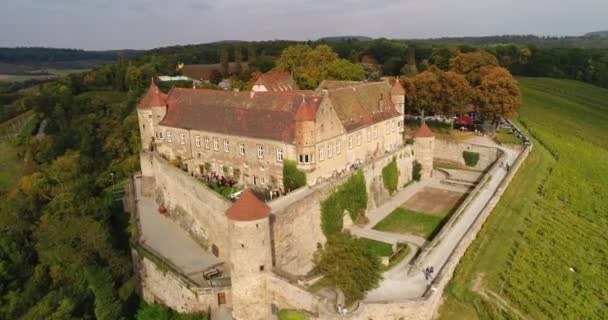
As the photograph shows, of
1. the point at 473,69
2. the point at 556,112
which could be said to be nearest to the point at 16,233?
the point at 473,69

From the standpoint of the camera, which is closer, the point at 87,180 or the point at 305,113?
the point at 305,113

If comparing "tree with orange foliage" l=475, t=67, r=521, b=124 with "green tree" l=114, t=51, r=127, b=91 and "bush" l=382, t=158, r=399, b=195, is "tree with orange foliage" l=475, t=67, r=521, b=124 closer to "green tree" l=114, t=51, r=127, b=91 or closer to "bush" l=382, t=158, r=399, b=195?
"bush" l=382, t=158, r=399, b=195

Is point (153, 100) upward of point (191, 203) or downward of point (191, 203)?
upward

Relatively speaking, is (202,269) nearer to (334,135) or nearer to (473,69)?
(334,135)

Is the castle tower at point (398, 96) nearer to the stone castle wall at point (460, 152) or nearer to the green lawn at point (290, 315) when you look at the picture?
the stone castle wall at point (460, 152)

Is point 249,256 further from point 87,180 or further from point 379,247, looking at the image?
point 87,180

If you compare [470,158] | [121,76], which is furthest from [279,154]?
[121,76]
